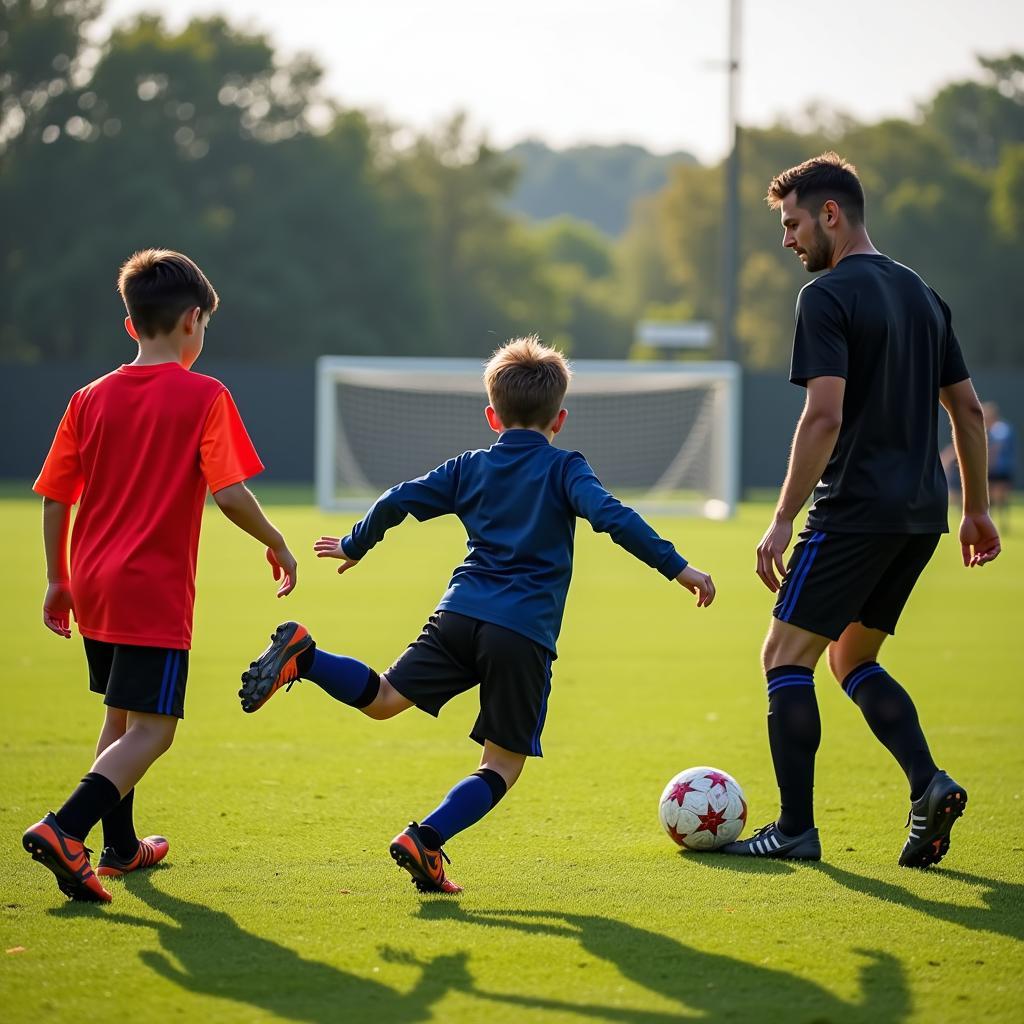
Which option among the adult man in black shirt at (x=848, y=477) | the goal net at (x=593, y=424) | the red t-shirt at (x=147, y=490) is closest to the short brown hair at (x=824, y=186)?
the adult man in black shirt at (x=848, y=477)

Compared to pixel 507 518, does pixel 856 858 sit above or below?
below

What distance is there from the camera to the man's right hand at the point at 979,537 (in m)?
5.16

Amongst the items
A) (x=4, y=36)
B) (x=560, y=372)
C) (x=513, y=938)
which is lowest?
(x=513, y=938)

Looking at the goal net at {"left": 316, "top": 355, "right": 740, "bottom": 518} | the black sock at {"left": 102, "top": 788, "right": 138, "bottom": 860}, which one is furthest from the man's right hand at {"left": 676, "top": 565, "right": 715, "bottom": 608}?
the goal net at {"left": 316, "top": 355, "right": 740, "bottom": 518}

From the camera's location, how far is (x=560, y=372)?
4.63 m

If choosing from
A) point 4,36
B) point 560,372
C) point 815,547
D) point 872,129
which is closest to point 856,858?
point 815,547

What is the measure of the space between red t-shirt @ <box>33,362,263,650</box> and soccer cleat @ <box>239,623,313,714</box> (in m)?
0.24

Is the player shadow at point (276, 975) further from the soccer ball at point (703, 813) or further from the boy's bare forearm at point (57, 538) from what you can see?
the soccer ball at point (703, 813)

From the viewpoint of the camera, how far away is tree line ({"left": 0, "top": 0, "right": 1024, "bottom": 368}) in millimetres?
49531

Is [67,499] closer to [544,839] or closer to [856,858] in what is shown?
[544,839]

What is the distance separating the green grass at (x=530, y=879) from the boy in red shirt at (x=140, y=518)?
1.27 feet

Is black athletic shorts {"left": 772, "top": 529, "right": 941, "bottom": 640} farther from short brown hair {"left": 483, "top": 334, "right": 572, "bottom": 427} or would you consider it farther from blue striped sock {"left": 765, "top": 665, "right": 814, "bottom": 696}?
short brown hair {"left": 483, "top": 334, "right": 572, "bottom": 427}

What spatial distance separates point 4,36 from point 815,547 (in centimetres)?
5068

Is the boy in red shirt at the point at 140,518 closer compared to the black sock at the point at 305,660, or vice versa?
the boy in red shirt at the point at 140,518
